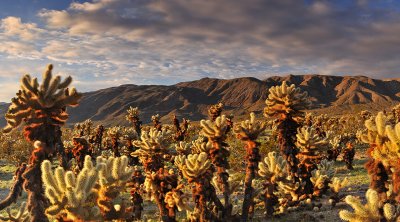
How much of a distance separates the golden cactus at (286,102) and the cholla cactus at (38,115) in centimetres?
1270

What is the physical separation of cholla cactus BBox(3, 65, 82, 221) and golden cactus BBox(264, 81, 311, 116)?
1270cm

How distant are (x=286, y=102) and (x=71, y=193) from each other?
14.8 m

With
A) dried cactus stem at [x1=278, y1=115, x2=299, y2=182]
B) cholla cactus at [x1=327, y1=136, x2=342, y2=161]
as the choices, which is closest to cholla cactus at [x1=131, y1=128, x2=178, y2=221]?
dried cactus stem at [x1=278, y1=115, x2=299, y2=182]

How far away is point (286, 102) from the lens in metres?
20.1

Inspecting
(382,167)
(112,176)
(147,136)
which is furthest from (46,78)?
(382,167)

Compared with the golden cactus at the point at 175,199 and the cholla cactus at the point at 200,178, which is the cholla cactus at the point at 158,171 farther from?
the cholla cactus at the point at 200,178

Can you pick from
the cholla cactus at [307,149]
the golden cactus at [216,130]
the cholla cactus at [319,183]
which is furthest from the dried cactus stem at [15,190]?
the cholla cactus at [319,183]

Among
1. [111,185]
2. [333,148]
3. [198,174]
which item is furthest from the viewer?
[333,148]

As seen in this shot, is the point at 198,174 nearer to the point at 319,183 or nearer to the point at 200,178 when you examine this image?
the point at 200,178

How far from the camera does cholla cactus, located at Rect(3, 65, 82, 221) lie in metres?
9.94

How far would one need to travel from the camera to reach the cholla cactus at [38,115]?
9.94 metres

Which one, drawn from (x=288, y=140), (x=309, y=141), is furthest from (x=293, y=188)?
(x=288, y=140)

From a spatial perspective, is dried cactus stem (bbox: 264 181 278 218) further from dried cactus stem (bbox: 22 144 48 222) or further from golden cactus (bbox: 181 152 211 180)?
dried cactus stem (bbox: 22 144 48 222)

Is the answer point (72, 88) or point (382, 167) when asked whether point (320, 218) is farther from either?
point (72, 88)
